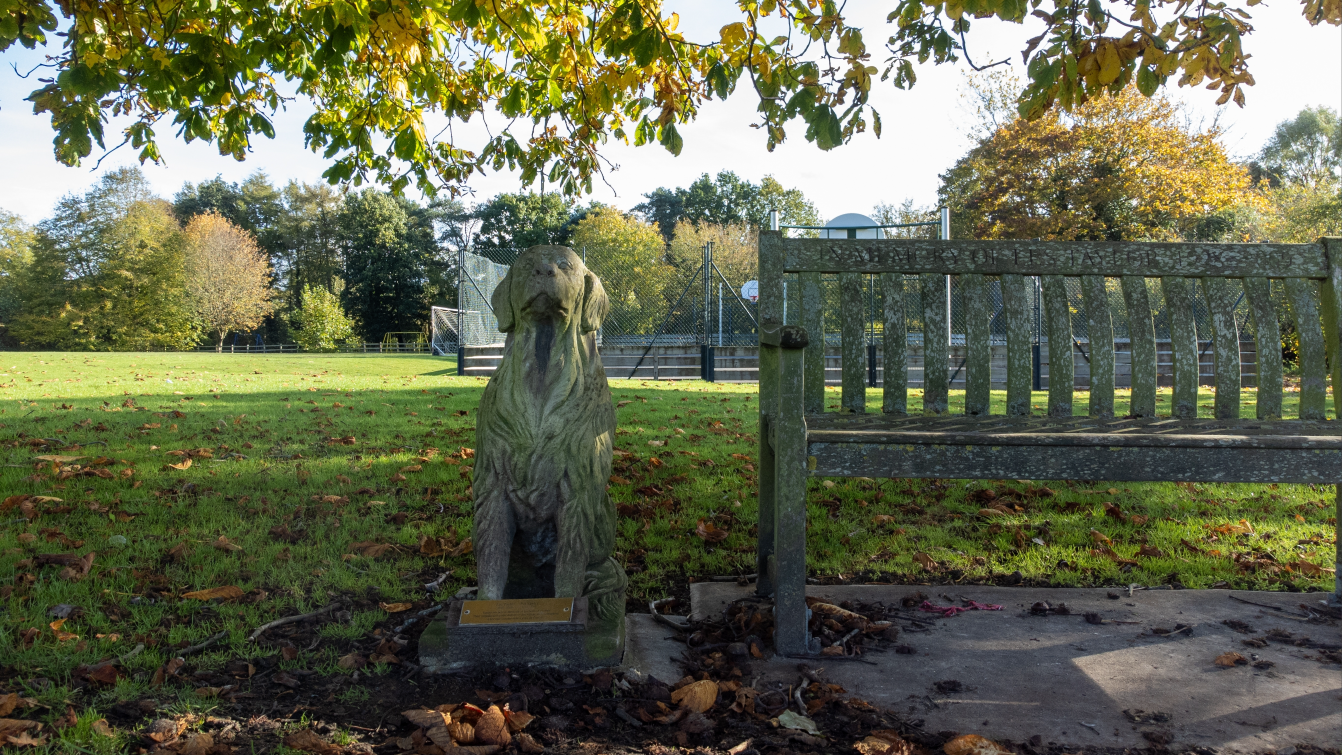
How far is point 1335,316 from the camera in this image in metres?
3.12

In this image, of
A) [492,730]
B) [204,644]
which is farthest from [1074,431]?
[204,644]

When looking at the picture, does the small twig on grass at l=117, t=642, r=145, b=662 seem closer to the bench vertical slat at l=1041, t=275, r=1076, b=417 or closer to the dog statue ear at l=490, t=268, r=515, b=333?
the dog statue ear at l=490, t=268, r=515, b=333

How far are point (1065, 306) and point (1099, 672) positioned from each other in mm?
1497

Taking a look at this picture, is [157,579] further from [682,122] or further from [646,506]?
[682,122]

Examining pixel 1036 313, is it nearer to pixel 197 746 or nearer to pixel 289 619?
pixel 289 619

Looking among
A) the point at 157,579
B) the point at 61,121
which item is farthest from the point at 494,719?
the point at 61,121

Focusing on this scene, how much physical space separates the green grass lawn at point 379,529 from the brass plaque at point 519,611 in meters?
0.68

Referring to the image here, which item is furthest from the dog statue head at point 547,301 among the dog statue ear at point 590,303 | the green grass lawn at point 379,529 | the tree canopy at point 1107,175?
the tree canopy at point 1107,175

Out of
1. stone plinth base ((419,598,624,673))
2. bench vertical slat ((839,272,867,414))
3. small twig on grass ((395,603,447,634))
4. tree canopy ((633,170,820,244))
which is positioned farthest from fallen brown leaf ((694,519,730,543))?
tree canopy ((633,170,820,244))

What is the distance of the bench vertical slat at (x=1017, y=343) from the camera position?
126 inches

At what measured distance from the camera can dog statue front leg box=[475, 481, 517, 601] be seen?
8.79ft

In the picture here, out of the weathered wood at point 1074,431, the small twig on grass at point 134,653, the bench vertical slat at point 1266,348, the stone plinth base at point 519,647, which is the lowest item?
the small twig on grass at point 134,653

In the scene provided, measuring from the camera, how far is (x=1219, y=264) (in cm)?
321

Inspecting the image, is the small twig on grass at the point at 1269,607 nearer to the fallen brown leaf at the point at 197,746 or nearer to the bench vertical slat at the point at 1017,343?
the bench vertical slat at the point at 1017,343
